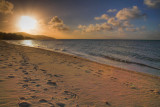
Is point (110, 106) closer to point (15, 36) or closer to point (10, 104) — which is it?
point (10, 104)

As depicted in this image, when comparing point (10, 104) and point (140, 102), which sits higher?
point (10, 104)

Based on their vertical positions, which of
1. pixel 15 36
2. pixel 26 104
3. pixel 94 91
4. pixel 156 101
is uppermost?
pixel 15 36

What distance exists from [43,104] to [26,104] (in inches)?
18.4

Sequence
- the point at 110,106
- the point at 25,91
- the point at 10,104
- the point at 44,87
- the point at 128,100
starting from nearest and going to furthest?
the point at 10,104, the point at 110,106, the point at 25,91, the point at 128,100, the point at 44,87

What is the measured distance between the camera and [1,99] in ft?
8.62

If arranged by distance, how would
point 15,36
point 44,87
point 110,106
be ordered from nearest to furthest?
point 110,106
point 44,87
point 15,36

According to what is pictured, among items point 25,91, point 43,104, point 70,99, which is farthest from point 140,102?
point 25,91

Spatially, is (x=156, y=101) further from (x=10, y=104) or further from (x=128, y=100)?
(x=10, y=104)

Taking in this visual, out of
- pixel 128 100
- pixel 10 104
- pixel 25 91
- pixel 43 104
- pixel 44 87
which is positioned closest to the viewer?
pixel 10 104

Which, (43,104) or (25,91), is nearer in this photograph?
(43,104)

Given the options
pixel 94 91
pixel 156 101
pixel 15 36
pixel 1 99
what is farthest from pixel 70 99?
pixel 15 36

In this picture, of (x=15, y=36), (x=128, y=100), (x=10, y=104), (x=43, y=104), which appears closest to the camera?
(x=10, y=104)

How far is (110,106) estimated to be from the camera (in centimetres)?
300

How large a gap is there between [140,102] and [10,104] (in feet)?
14.8
